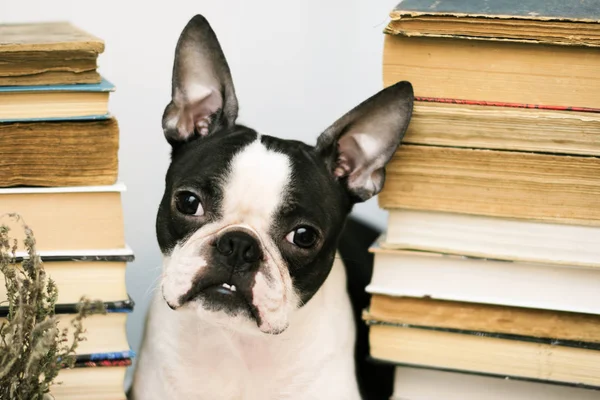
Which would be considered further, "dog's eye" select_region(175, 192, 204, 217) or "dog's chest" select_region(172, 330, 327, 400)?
"dog's chest" select_region(172, 330, 327, 400)

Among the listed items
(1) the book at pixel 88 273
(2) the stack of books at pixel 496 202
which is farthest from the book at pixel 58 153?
(2) the stack of books at pixel 496 202

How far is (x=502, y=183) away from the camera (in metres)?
1.65

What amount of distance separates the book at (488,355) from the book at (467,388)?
0.16ft

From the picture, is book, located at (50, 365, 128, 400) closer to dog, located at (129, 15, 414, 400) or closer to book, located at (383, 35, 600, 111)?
dog, located at (129, 15, 414, 400)

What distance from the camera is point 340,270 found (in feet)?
6.24

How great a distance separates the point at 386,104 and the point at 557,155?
32 cm

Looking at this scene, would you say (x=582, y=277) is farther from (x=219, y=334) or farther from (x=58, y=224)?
(x=58, y=224)

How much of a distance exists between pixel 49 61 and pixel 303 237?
54 centimetres

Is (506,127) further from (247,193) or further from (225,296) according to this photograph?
(225,296)

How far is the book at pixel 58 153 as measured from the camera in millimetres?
1550

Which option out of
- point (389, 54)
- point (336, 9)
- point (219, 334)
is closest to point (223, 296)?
point (219, 334)

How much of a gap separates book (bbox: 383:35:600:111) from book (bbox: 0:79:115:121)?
1.71ft

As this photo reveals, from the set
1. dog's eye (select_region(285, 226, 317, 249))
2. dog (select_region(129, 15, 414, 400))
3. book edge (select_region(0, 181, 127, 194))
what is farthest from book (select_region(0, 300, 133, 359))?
dog's eye (select_region(285, 226, 317, 249))

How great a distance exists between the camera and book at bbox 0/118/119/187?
1550 millimetres
